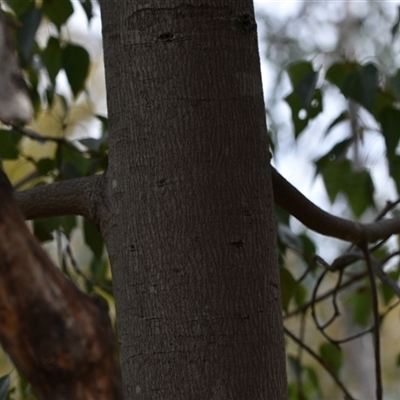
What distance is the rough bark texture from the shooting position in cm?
45

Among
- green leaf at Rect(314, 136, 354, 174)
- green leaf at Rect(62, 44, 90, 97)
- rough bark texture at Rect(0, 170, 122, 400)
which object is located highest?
green leaf at Rect(62, 44, 90, 97)

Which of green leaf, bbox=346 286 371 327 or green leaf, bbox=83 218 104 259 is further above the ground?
green leaf, bbox=83 218 104 259

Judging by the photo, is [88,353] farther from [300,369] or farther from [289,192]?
[300,369]

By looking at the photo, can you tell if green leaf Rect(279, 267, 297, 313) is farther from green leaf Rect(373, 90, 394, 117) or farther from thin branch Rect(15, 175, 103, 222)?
thin branch Rect(15, 175, 103, 222)

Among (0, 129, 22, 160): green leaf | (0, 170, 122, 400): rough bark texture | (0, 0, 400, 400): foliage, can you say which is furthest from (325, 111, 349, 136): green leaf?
(0, 170, 122, 400): rough bark texture

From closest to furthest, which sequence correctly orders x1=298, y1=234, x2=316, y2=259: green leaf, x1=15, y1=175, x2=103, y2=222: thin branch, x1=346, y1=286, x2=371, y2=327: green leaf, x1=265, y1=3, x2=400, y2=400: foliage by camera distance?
x1=15, y1=175, x2=103, y2=222: thin branch → x1=265, y1=3, x2=400, y2=400: foliage → x1=298, y1=234, x2=316, y2=259: green leaf → x1=346, y1=286, x2=371, y2=327: green leaf

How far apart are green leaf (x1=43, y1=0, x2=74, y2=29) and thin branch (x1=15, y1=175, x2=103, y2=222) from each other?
49 centimetres

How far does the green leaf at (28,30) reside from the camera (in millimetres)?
1051

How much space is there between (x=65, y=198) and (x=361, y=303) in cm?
91

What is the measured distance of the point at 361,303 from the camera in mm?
1445

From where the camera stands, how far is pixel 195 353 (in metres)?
0.54

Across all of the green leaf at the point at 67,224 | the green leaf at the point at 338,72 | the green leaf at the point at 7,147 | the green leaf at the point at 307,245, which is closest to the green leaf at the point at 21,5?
the green leaf at the point at 7,147

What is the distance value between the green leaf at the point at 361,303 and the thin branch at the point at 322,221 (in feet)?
2.06

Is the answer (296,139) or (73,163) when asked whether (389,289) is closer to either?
(296,139)
